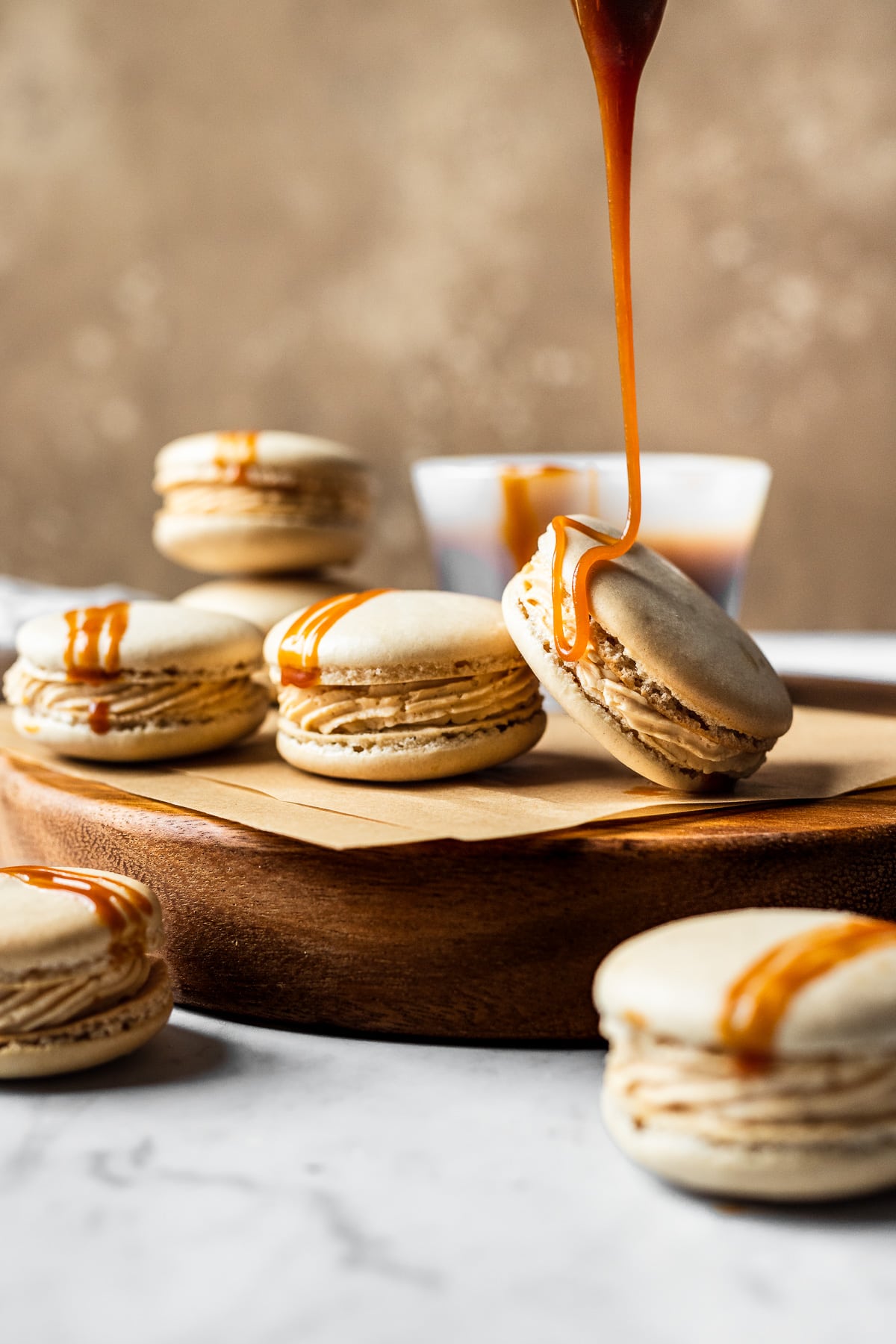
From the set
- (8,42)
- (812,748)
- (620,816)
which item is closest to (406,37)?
(8,42)

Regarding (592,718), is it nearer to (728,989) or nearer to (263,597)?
(728,989)

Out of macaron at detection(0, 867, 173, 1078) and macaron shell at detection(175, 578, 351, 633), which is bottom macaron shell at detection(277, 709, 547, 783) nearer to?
macaron at detection(0, 867, 173, 1078)

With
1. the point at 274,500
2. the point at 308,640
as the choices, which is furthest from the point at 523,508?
the point at 308,640

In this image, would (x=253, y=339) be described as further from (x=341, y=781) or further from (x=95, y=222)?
(x=341, y=781)

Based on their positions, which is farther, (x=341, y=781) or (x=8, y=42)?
(x=8, y=42)

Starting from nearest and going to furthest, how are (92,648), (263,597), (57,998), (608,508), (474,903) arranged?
1. (57,998)
2. (474,903)
3. (92,648)
4. (608,508)
5. (263,597)
